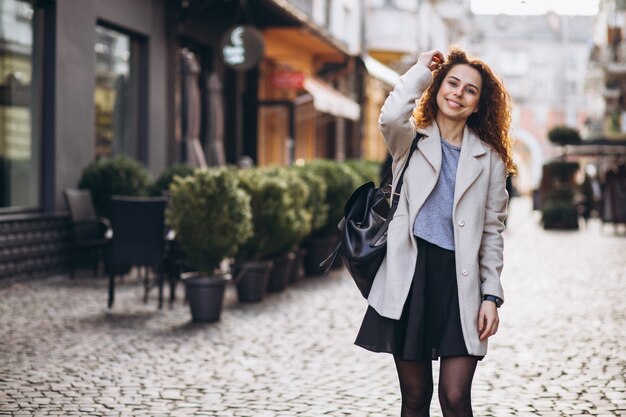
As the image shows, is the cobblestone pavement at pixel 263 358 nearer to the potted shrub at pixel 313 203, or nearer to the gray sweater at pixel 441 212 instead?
the potted shrub at pixel 313 203

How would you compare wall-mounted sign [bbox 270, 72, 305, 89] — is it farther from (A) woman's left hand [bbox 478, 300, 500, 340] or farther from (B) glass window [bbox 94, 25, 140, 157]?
(A) woman's left hand [bbox 478, 300, 500, 340]

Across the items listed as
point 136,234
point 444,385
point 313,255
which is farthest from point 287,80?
point 444,385

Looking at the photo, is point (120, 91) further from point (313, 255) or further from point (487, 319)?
point (487, 319)

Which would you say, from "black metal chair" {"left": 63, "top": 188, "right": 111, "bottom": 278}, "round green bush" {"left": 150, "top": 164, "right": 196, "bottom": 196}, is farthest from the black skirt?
"round green bush" {"left": 150, "top": 164, "right": 196, "bottom": 196}

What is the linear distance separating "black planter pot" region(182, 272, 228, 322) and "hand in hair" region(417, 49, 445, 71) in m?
5.43

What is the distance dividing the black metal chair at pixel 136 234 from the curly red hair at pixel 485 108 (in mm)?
5988

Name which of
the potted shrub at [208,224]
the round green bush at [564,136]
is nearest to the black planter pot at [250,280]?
the potted shrub at [208,224]

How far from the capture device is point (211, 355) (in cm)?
787

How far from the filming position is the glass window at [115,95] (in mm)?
15164

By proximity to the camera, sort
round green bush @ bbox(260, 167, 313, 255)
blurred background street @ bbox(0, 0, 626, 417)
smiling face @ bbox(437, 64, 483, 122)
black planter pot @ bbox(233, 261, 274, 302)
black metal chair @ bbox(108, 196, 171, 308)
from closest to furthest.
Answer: smiling face @ bbox(437, 64, 483, 122) → blurred background street @ bbox(0, 0, 626, 417) → black metal chair @ bbox(108, 196, 171, 308) → black planter pot @ bbox(233, 261, 274, 302) → round green bush @ bbox(260, 167, 313, 255)

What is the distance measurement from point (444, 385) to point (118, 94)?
500 inches

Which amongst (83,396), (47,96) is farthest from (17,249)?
(83,396)

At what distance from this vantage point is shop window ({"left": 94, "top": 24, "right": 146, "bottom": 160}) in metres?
15.2

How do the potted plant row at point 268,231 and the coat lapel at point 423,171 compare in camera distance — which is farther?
the potted plant row at point 268,231
